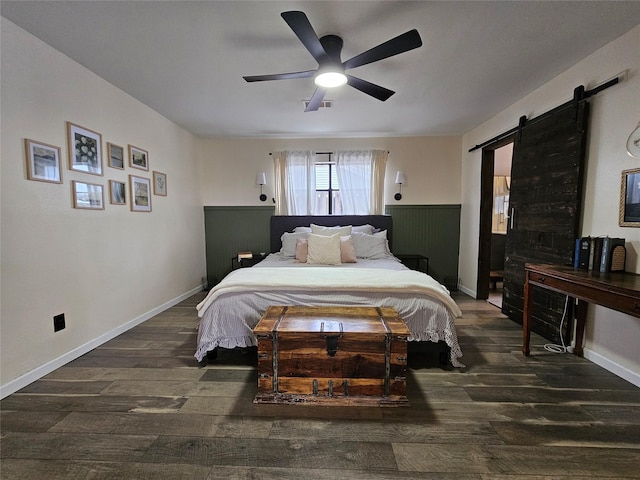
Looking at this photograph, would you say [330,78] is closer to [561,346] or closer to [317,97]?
[317,97]

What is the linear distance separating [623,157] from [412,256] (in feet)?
8.22

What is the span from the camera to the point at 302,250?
353cm

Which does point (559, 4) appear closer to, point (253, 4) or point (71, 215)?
point (253, 4)

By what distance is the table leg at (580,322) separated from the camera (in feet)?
7.63

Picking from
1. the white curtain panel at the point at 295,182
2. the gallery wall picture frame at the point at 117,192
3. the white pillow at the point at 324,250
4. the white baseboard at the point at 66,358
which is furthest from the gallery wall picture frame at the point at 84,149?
the white curtain panel at the point at 295,182

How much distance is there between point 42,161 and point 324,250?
8.51 ft

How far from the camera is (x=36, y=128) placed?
2.07 m

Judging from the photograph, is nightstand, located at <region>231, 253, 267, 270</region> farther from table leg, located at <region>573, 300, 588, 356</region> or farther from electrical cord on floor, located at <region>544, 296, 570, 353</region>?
table leg, located at <region>573, 300, 588, 356</region>

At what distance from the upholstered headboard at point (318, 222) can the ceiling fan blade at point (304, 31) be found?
261 cm

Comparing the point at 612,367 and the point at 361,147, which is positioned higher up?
the point at 361,147

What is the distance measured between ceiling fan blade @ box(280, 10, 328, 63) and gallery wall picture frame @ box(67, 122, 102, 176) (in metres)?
2.05

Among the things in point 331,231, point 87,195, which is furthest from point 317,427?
point 87,195

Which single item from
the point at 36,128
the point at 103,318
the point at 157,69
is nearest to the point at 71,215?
the point at 36,128

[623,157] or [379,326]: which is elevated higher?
[623,157]
